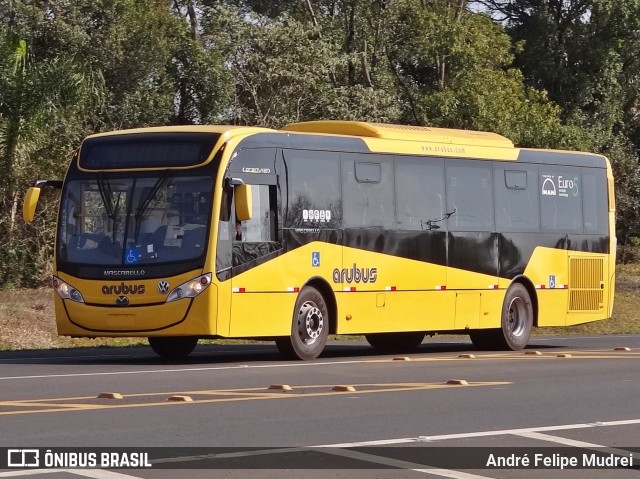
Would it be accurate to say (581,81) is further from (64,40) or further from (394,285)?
(394,285)

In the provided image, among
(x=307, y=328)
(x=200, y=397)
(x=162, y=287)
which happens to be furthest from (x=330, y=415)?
(x=307, y=328)

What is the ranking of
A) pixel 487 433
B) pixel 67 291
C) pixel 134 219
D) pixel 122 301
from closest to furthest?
1. pixel 487 433
2. pixel 122 301
3. pixel 134 219
4. pixel 67 291

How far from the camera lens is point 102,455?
32.0 ft

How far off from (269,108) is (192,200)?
20.4 meters

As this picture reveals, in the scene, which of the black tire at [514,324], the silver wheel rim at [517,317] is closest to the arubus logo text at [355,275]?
the black tire at [514,324]

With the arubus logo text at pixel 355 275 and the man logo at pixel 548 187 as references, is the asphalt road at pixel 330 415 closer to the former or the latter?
the arubus logo text at pixel 355 275

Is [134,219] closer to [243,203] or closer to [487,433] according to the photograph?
[243,203]

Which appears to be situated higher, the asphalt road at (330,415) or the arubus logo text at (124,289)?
the arubus logo text at (124,289)

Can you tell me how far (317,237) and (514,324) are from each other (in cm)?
491

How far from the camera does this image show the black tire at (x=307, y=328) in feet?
63.5

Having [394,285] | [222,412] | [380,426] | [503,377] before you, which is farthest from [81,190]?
Result: [380,426]

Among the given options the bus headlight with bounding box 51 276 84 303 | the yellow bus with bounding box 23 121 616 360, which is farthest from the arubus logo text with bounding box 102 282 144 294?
the bus headlight with bounding box 51 276 84 303

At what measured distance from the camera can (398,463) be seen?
971cm

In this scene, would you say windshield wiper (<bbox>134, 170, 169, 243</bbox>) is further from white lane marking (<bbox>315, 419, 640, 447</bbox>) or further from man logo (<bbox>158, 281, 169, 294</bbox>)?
white lane marking (<bbox>315, 419, 640, 447</bbox>)
